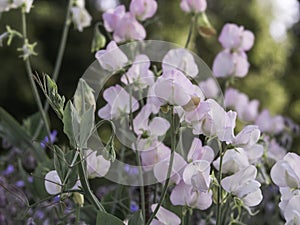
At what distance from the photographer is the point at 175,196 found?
580 millimetres

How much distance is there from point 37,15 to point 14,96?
2.14 feet

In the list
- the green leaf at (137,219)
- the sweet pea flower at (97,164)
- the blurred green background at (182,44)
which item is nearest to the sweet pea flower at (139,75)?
the sweet pea flower at (97,164)

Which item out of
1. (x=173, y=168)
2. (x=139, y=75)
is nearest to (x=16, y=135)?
(x=139, y=75)

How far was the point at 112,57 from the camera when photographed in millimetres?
667

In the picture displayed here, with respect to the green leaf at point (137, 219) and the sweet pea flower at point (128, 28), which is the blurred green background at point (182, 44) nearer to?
the sweet pea flower at point (128, 28)

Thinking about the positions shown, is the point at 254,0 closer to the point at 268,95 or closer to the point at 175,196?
the point at 268,95

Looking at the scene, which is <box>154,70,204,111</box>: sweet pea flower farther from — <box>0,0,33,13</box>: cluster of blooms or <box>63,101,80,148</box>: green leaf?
<box>0,0,33,13</box>: cluster of blooms

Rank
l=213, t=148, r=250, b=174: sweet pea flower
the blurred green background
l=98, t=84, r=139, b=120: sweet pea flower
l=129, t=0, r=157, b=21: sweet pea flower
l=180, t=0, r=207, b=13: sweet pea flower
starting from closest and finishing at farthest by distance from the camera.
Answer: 1. l=213, t=148, r=250, b=174: sweet pea flower
2. l=98, t=84, r=139, b=120: sweet pea flower
3. l=129, t=0, r=157, b=21: sweet pea flower
4. l=180, t=0, r=207, b=13: sweet pea flower
5. the blurred green background

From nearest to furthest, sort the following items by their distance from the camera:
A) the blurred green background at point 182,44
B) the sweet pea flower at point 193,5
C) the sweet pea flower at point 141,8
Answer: the sweet pea flower at point 141,8, the sweet pea flower at point 193,5, the blurred green background at point 182,44

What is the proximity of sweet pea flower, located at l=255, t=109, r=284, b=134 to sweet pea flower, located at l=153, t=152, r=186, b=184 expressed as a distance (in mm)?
499

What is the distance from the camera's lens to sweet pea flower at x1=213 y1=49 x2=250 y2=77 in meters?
0.88

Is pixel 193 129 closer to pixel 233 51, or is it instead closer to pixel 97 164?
pixel 97 164

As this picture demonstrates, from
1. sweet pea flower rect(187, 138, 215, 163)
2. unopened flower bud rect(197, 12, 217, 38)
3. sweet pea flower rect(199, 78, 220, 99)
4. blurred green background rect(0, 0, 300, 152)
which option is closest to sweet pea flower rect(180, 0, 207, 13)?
unopened flower bud rect(197, 12, 217, 38)

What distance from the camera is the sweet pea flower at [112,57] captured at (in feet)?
2.16
